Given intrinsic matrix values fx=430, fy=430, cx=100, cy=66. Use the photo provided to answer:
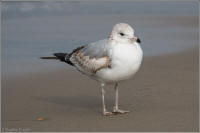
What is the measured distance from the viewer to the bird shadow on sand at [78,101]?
279 inches

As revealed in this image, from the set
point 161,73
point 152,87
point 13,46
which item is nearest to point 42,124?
point 152,87

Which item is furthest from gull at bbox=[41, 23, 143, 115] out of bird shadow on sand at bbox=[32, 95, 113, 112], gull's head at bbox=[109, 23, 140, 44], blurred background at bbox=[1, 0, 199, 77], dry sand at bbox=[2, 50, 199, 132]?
blurred background at bbox=[1, 0, 199, 77]

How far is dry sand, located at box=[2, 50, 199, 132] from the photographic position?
590 cm

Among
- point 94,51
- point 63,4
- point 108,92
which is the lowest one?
point 108,92

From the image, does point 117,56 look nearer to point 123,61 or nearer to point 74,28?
point 123,61

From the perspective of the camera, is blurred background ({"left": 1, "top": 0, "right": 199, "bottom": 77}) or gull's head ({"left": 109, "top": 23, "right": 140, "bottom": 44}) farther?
blurred background ({"left": 1, "top": 0, "right": 199, "bottom": 77})

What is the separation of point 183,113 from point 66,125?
168 cm

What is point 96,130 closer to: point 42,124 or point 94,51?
point 42,124

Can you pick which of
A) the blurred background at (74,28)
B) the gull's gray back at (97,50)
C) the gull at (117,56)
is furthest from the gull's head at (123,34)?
the blurred background at (74,28)

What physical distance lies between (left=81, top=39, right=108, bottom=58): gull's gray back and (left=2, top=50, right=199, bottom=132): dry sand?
920 mm

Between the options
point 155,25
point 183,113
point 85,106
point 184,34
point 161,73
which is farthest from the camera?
point 155,25

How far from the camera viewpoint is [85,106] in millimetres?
7160

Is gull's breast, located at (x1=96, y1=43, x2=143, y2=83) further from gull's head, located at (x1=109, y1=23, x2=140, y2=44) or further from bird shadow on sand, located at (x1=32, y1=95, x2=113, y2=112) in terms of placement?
bird shadow on sand, located at (x1=32, y1=95, x2=113, y2=112)

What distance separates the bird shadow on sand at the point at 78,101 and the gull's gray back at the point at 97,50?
3.04 ft
